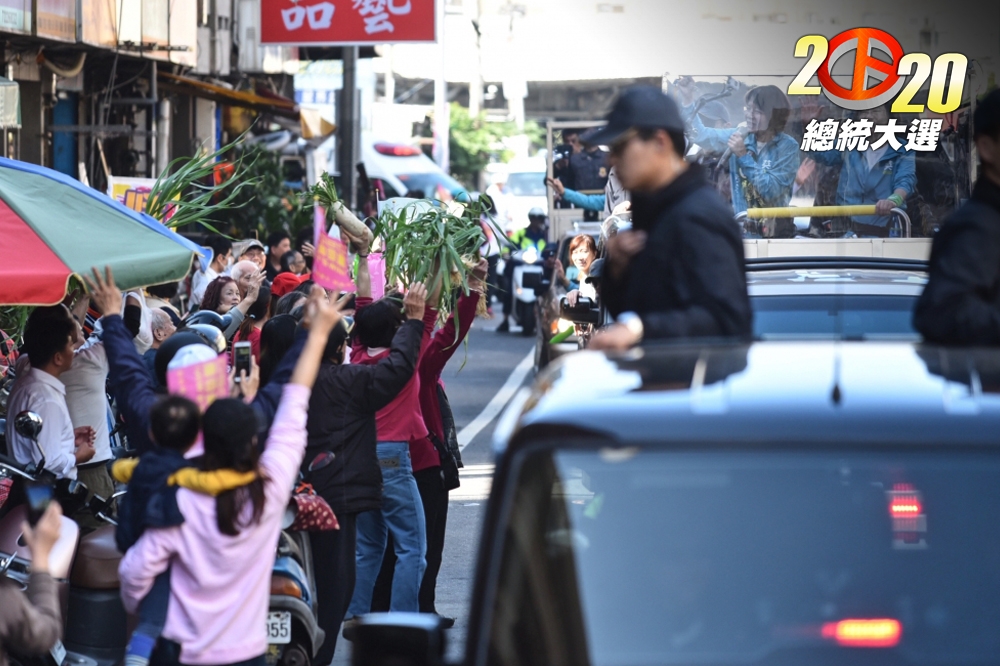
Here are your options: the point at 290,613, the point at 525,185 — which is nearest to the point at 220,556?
the point at 290,613

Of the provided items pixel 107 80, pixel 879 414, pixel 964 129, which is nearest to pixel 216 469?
pixel 879 414

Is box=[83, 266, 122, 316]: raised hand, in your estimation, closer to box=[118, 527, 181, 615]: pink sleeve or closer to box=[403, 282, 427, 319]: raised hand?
box=[118, 527, 181, 615]: pink sleeve

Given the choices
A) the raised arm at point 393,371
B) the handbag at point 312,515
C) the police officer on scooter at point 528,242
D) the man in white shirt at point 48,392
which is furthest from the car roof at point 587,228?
the handbag at point 312,515

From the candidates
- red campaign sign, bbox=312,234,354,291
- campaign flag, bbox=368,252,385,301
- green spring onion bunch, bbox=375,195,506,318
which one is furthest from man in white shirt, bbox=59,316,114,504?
red campaign sign, bbox=312,234,354,291

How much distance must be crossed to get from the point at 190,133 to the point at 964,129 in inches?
734

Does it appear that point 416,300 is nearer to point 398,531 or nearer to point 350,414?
point 350,414

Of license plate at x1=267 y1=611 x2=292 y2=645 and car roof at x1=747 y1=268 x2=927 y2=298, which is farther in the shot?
car roof at x1=747 y1=268 x2=927 y2=298

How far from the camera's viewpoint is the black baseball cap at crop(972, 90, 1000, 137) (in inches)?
162

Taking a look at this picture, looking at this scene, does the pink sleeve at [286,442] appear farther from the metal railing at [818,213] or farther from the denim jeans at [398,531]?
the metal railing at [818,213]

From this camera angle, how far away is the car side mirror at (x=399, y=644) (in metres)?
3.08

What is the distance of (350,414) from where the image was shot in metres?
6.69

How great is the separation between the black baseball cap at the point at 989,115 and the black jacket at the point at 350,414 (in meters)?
3.05

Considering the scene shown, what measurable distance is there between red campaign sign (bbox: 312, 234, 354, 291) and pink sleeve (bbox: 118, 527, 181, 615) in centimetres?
113

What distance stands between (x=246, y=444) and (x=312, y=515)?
1.87m
